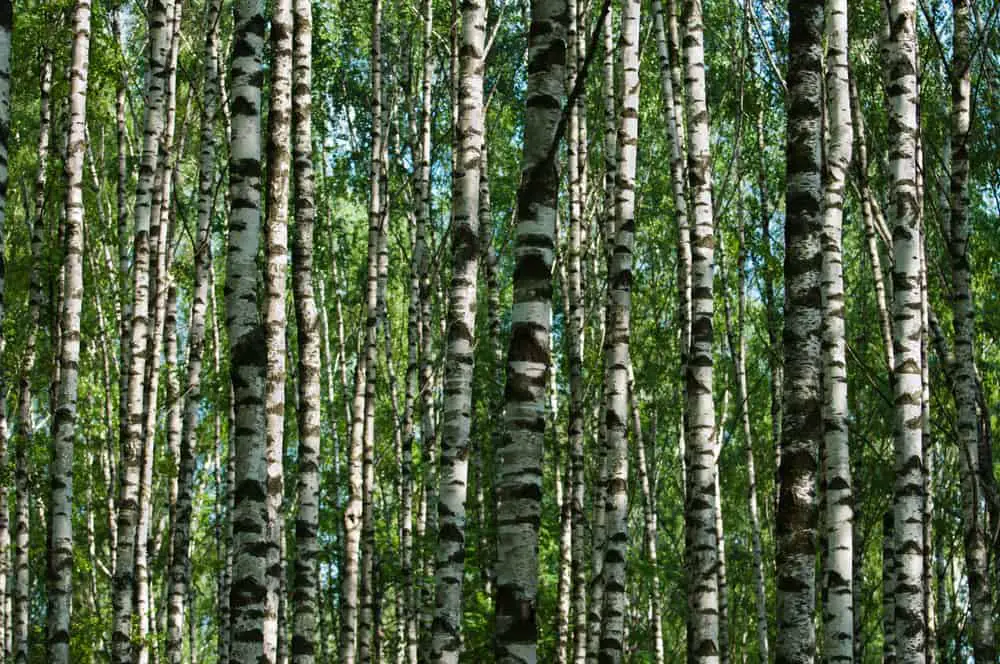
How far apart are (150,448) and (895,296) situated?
6.97 m

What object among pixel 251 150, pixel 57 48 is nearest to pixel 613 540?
pixel 251 150

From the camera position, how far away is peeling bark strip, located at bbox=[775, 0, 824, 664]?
4.52 meters

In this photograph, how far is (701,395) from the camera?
870 centimetres

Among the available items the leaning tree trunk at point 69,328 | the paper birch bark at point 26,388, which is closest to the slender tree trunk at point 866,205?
the leaning tree trunk at point 69,328

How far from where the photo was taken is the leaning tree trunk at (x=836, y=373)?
26.6 ft

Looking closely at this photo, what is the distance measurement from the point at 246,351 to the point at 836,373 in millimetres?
4294

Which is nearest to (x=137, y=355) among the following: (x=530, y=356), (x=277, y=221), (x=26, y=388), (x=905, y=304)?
(x=26, y=388)

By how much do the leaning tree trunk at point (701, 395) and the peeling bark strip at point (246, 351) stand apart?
3.27 m

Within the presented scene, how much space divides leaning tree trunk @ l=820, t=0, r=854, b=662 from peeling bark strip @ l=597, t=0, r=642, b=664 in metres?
1.56

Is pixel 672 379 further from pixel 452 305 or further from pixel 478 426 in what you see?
pixel 452 305

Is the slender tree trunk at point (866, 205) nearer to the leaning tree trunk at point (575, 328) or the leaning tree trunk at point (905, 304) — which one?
the leaning tree trunk at point (905, 304)

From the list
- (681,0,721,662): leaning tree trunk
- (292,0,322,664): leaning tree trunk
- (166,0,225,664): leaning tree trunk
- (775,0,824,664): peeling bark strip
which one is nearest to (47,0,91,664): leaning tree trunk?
(166,0,225,664): leaning tree trunk

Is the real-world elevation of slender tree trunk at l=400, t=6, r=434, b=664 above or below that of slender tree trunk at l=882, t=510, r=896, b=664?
above

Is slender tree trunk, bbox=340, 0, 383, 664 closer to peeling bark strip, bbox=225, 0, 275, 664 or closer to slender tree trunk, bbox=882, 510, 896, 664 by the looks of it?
peeling bark strip, bbox=225, 0, 275, 664
